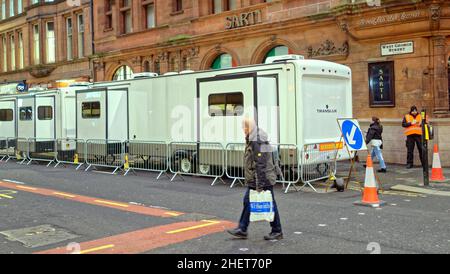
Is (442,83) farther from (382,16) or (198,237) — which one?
(198,237)

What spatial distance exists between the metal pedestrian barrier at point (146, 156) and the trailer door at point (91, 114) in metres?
1.42

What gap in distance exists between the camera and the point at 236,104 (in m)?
12.7

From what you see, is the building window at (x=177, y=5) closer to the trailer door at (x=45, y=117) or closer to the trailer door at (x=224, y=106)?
the trailer door at (x=45, y=117)

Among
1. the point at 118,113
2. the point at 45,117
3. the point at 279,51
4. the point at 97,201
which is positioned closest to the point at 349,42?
the point at 279,51

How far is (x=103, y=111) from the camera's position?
16.9 m

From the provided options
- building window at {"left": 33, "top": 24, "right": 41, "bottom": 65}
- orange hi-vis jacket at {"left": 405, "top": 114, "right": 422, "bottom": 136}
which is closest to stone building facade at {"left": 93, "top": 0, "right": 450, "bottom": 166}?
orange hi-vis jacket at {"left": 405, "top": 114, "right": 422, "bottom": 136}

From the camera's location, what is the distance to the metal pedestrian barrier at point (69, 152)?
18.0m

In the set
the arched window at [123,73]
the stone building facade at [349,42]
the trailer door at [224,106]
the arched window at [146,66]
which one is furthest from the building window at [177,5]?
the trailer door at [224,106]

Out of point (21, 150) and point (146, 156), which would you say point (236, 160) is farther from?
point (21, 150)
